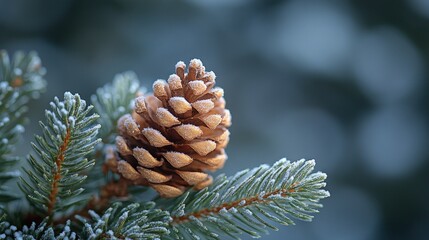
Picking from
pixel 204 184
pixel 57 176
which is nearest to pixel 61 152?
pixel 57 176

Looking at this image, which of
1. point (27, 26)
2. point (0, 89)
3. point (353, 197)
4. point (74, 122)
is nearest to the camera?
point (74, 122)

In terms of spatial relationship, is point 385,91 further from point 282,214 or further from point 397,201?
point 282,214

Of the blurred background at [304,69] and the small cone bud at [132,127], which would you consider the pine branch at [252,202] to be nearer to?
the small cone bud at [132,127]

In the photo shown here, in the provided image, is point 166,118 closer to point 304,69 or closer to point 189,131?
point 189,131

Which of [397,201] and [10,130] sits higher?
[397,201]

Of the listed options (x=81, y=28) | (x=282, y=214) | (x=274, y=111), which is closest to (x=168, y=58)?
(x=81, y=28)

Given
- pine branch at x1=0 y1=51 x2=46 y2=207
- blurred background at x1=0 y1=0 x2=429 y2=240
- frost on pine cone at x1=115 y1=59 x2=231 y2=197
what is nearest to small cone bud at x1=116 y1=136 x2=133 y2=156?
frost on pine cone at x1=115 y1=59 x2=231 y2=197

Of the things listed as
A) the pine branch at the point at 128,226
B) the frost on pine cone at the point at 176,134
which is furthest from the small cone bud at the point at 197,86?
the pine branch at the point at 128,226
